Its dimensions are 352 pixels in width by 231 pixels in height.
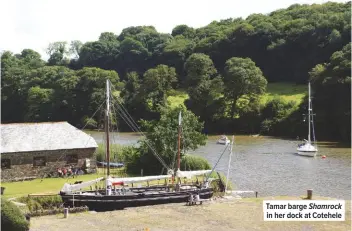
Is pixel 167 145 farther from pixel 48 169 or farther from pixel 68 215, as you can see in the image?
pixel 68 215

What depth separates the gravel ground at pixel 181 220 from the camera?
104 ft

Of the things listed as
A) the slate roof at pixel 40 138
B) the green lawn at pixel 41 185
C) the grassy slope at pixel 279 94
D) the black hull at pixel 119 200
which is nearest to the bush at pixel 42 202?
the black hull at pixel 119 200

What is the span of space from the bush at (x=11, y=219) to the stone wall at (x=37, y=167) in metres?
17.0

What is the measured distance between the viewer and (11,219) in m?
26.6

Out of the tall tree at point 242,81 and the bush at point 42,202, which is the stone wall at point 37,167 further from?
the tall tree at point 242,81

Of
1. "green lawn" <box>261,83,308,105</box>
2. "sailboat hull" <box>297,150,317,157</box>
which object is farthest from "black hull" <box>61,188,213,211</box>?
"green lawn" <box>261,83,308,105</box>

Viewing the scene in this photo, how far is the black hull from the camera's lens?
3653 cm

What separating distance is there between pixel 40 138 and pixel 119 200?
11.8 metres

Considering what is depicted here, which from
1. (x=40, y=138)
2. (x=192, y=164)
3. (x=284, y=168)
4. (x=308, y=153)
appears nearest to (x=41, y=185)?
(x=40, y=138)

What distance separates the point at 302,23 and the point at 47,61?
87.9 meters

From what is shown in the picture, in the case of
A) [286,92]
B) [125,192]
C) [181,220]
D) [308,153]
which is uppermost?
[286,92]

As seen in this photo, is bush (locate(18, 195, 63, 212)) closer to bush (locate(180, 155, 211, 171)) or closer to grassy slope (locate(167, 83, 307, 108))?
bush (locate(180, 155, 211, 171))

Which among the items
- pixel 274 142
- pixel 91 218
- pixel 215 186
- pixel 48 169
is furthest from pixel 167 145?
pixel 274 142

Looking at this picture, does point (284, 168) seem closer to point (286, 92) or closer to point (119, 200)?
point (119, 200)
